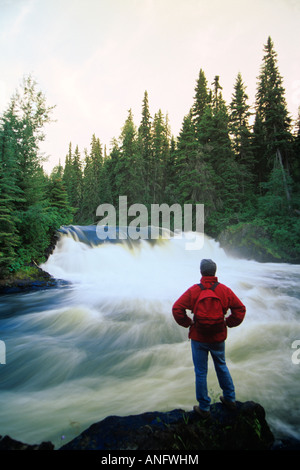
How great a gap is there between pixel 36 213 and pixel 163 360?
8.09m

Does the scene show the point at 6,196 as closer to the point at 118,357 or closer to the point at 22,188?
the point at 22,188

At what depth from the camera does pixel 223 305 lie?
2.65m

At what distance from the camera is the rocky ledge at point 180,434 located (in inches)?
87.0

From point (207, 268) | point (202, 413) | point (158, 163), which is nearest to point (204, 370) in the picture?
point (202, 413)

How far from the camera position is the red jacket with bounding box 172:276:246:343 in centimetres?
263

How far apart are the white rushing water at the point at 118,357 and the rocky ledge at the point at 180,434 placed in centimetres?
60

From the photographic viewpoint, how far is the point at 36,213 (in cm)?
1006

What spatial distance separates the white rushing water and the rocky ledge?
597mm

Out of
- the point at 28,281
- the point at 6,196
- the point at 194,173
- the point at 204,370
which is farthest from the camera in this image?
the point at 194,173

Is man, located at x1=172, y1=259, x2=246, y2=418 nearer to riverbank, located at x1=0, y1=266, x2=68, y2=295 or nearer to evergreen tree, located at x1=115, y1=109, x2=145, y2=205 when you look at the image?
riverbank, located at x1=0, y1=266, x2=68, y2=295

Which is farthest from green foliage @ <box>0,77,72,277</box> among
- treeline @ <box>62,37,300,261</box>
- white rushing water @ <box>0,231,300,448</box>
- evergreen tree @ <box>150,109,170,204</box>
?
evergreen tree @ <box>150,109,170,204</box>

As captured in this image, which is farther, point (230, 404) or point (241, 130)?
point (241, 130)

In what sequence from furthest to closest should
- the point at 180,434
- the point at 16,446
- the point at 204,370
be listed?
the point at 204,370 < the point at 180,434 < the point at 16,446

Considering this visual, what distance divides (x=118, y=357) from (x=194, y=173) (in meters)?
20.9
